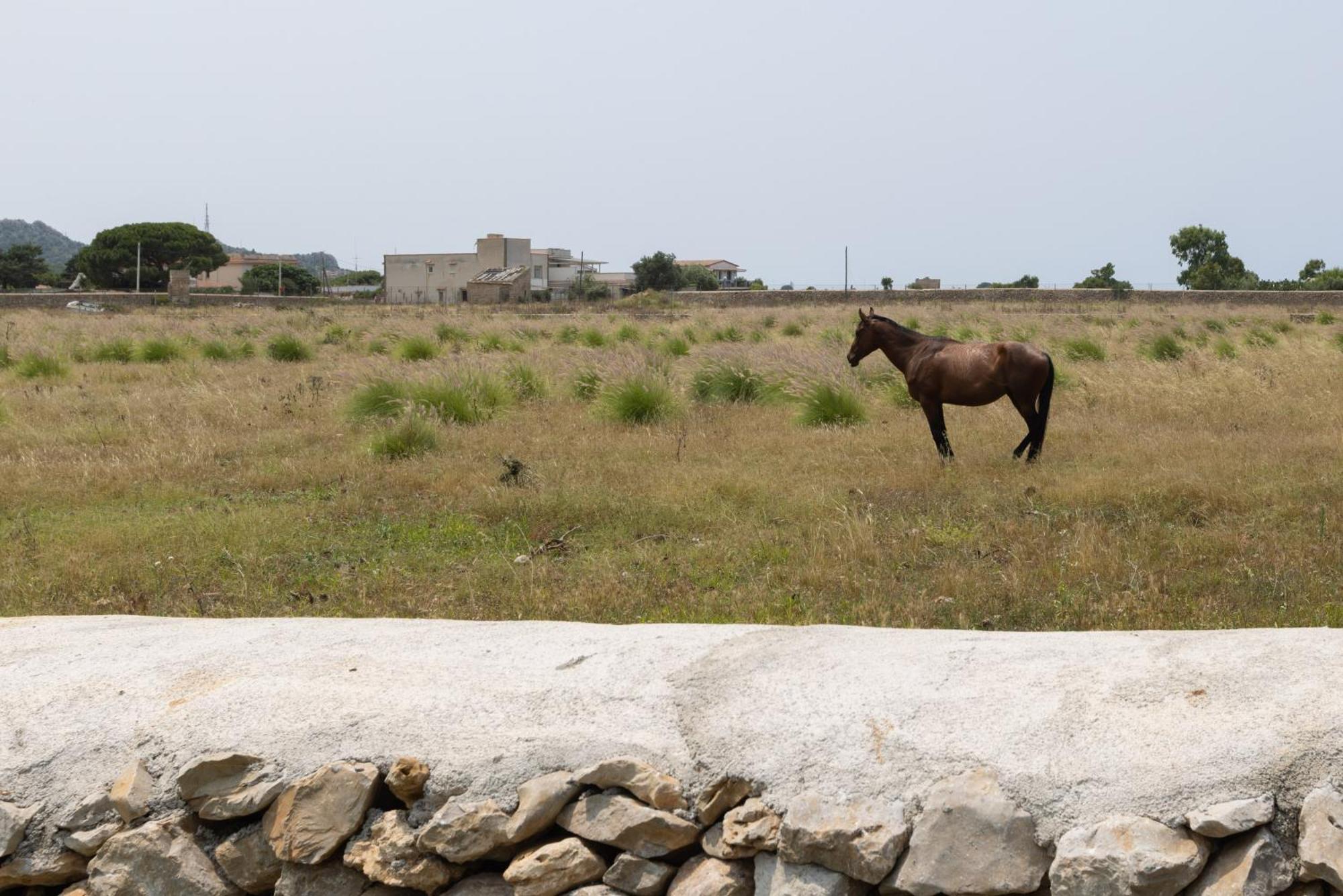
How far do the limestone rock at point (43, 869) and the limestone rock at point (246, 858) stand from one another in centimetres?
44

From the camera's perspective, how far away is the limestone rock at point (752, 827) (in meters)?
3.32

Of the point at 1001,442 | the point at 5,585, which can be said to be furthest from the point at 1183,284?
the point at 5,585

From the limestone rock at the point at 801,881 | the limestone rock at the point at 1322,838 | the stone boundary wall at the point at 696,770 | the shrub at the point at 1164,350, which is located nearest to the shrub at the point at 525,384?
the shrub at the point at 1164,350

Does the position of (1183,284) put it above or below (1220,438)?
above

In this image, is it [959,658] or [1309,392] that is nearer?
[959,658]

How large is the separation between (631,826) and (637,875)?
0.14 meters

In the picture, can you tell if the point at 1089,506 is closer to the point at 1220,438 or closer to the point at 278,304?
the point at 1220,438

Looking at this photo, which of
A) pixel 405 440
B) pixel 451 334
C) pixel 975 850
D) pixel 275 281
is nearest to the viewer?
pixel 975 850

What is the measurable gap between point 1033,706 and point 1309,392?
1279cm

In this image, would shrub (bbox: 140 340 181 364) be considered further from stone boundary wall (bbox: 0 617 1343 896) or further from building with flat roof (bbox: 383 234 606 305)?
building with flat roof (bbox: 383 234 606 305)

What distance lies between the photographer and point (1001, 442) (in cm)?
1142

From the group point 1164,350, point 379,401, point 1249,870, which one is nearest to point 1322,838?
point 1249,870

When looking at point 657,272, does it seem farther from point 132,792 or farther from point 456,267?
point 132,792

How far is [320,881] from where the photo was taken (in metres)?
3.63
